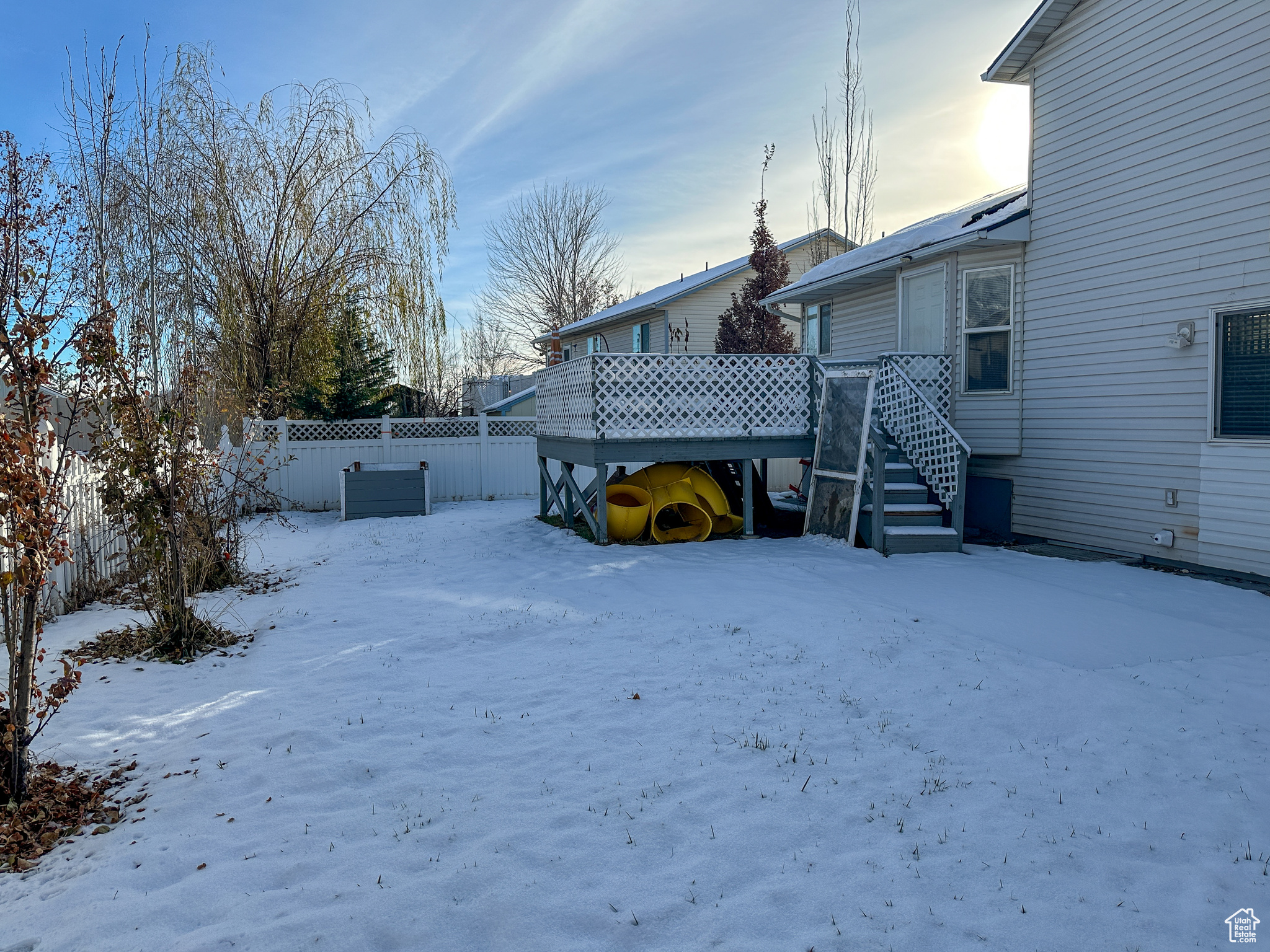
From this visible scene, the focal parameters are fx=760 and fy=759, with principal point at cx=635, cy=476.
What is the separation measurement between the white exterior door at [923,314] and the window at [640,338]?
1199cm

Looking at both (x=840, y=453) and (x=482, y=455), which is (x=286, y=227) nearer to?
(x=482, y=455)

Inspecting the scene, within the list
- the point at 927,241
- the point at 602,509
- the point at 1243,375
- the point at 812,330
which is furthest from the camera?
the point at 812,330

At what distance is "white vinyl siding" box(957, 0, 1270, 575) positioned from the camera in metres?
7.29

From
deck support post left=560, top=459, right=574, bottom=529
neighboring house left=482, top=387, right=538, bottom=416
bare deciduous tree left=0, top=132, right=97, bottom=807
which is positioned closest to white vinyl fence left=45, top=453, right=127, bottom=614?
bare deciduous tree left=0, top=132, right=97, bottom=807

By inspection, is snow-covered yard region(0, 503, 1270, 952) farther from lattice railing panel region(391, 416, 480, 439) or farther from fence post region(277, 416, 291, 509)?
lattice railing panel region(391, 416, 480, 439)

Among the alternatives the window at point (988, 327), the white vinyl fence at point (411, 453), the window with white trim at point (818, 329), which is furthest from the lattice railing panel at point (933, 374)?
the white vinyl fence at point (411, 453)

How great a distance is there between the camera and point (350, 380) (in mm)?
16281

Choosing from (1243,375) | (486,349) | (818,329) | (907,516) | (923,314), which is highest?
(486,349)

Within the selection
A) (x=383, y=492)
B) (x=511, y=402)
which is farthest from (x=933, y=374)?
(x=511, y=402)

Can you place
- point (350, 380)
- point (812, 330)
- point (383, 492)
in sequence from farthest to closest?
1. point (350, 380)
2. point (812, 330)
3. point (383, 492)

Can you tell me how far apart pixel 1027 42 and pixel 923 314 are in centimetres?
354

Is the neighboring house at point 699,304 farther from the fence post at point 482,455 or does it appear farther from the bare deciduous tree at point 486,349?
the bare deciduous tree at point 486,349

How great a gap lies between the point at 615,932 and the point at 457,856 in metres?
0.74

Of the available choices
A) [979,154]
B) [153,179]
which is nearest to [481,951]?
[153,179]
